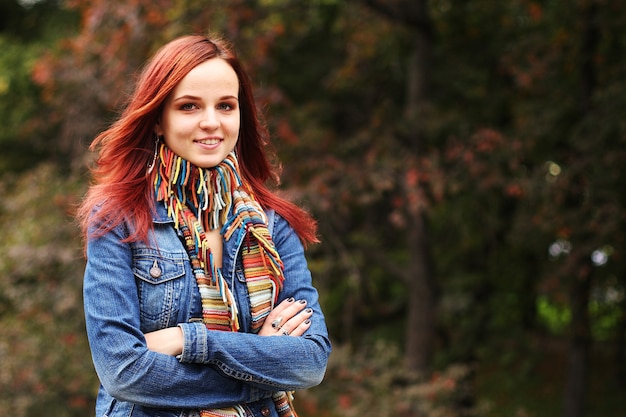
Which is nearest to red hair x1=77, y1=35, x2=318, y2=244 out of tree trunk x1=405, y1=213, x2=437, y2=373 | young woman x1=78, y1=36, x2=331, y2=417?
young woman x1=78, y1=36, x2=331, y2=417

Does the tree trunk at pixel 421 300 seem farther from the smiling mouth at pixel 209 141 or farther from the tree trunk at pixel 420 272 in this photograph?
the smiling mouth at pixel 209 141

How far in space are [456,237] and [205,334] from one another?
776 cm

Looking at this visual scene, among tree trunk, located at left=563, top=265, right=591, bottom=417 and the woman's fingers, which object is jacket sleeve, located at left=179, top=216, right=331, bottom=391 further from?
tree trunk, located at left=563, top=265, right=591, bottom=417

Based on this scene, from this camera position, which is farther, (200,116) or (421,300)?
(421,300)

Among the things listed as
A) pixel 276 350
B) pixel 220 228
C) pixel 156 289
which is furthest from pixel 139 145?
pixel 276 350

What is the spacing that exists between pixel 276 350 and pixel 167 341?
0.88 feet

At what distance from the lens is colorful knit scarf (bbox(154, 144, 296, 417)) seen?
195cm

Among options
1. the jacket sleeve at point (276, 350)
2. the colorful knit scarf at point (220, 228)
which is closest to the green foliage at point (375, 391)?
the jacket sleeve at point (276, 350)

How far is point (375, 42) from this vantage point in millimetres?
8039

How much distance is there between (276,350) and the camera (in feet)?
6.31

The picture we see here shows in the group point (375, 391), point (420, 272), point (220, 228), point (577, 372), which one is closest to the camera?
point (220, 228)

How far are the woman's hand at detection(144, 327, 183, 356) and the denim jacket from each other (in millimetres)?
19

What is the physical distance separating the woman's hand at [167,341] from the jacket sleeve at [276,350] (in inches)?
0.9

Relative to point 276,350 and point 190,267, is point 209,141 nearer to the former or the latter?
point 190,267
